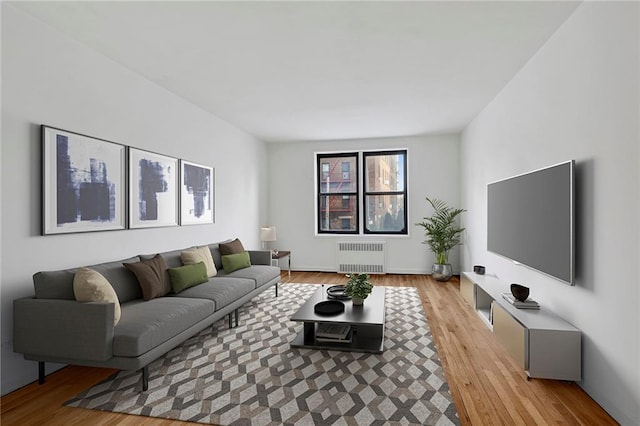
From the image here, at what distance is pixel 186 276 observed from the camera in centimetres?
335

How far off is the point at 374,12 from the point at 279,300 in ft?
11.8

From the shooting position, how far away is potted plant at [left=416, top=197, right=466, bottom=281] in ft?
19.2

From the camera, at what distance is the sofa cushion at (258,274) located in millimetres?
3994

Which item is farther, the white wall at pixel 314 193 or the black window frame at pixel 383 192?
the black window frame at pixel 383 192

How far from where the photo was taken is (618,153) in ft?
6.55

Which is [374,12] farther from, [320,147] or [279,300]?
[320,147]

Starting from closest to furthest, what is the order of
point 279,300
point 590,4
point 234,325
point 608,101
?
point 608,101 < point 590,4 < point 234,325 < point 279,300

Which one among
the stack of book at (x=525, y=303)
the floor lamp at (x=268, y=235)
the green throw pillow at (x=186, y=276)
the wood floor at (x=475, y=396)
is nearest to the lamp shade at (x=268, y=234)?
the floor lamp at (x=268, y=235)

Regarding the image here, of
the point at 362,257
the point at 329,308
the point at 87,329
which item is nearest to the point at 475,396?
the point at 329,308

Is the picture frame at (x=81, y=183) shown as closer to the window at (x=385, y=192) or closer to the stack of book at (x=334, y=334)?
the stack of book at (x=334, y=334)

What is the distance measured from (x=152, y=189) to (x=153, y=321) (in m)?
1.79

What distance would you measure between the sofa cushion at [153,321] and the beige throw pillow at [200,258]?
71cm

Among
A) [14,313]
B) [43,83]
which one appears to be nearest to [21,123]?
[43,83]

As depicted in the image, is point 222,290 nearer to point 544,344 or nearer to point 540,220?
point 544,344
